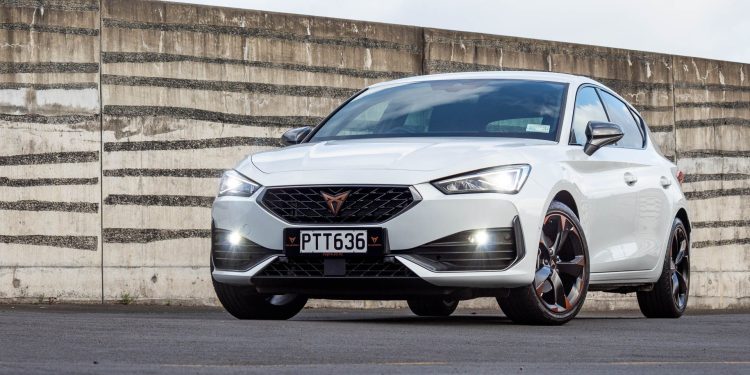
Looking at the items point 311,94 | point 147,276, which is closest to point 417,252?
point 147,276

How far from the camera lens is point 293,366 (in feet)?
19.3

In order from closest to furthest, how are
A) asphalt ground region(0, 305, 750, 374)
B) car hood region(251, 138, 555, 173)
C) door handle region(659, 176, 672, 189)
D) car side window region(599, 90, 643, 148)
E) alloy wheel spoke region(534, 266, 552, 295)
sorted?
asphalt ground region(0, 305, 750, 374) < car hood region(251, 138, 555, 173) < alloy wheel spoke region(534, 266, 552, 295) < car side window region(599, 90, 643, 148) < door handle region(659, 176, 672, 189)

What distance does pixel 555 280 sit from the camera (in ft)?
28.8

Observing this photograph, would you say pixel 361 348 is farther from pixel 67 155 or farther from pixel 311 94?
pixel 311 94

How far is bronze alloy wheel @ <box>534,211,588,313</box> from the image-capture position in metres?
8.67

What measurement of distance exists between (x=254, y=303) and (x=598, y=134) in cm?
231

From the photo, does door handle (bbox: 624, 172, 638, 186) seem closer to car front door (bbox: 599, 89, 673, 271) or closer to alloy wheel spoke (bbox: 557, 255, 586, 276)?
car front door (bbox: 599, 89, 673, 271)

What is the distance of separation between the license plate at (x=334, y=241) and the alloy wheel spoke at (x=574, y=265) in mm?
1260

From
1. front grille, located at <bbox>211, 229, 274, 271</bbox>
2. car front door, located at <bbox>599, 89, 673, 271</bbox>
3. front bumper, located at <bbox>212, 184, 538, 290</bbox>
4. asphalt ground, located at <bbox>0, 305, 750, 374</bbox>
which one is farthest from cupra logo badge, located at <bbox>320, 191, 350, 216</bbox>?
car front door, located at <bbox>599, 89, 673, 271</bbox>

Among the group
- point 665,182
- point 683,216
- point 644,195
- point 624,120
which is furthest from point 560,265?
point 683,216

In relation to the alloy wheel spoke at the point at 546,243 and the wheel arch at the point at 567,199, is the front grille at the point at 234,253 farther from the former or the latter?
the wheel arch at the point at 567,199

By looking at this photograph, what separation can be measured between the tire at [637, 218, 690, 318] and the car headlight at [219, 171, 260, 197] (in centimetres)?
344

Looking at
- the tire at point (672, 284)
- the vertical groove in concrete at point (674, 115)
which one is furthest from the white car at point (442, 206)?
the vertical groove in concrete at point (674, 115)

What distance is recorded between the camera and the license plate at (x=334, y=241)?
27.1 feet
